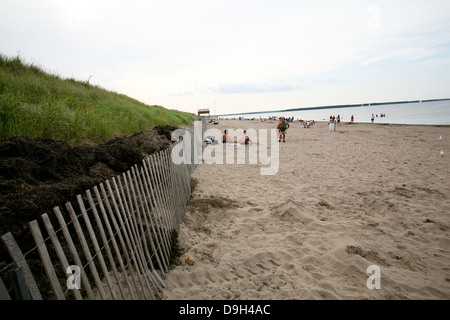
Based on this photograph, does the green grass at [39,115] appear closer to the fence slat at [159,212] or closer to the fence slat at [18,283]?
the fence slat at [159,212]

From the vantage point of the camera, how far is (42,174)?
3.21 meters

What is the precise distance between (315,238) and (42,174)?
170 inches

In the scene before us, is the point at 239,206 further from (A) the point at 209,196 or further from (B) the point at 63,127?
(B) the point at 63,127

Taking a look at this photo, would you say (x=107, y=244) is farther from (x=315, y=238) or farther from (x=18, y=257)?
(x=315, y=238)

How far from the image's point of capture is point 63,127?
550 cm

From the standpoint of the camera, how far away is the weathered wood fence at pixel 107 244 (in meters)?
1.32

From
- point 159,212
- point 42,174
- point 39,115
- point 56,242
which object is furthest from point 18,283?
point 39,115

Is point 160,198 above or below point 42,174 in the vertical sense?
below

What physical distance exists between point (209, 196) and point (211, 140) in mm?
9688

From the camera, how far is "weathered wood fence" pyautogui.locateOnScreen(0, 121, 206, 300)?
1.32 m

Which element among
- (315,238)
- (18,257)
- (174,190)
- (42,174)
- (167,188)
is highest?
(42,174)

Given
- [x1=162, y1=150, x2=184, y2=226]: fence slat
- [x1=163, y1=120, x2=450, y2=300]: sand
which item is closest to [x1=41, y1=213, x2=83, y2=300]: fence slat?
[x1=163, y1=120, x2=450, y2=300]: sand

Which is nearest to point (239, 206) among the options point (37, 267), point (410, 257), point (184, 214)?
point (184, 214)

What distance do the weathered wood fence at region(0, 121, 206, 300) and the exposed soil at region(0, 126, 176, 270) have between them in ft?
0.61
